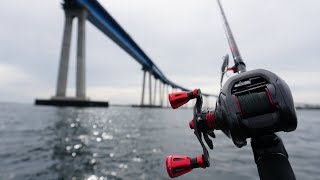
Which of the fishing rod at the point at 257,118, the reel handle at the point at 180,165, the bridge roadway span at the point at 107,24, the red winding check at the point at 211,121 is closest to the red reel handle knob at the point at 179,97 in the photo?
the fishing rod at the point at 257,118

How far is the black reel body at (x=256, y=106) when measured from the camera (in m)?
2.10

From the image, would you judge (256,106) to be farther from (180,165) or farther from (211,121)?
(180,165)

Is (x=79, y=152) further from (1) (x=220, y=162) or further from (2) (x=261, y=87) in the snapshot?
(2) (x=261, y=87)

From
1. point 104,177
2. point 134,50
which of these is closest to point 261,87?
point 104,177

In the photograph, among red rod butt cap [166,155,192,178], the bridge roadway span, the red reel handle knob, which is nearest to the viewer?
red rod butt cap [166,155,192,178]

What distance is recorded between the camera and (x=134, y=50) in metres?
79.2

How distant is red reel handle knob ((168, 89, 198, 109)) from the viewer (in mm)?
2431

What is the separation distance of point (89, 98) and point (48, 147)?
173 feet

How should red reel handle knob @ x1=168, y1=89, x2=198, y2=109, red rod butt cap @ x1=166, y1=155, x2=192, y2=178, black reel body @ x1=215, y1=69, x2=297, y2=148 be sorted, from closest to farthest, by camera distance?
1. black reel body @ x1=215, y1=69, x2=297, y2=148
2. red rod butt cap @ x1=166, y1=155, x2=192, y2=178
3. red reel handle knob @ x1=168, y1=89, x2=198, y2=109

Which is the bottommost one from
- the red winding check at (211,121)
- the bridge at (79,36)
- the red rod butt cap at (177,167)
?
the red rod butt cap at (177,167)

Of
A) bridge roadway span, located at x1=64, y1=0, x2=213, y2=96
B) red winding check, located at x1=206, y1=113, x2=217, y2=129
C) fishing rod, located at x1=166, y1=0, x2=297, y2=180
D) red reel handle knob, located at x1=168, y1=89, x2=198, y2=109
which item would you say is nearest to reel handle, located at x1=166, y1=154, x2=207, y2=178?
fishing rod, located at x1=166, y1=0, x2=297, y2=180

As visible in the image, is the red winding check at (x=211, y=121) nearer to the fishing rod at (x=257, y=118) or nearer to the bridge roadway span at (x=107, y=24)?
the fishing rod at (x=257, y=118)

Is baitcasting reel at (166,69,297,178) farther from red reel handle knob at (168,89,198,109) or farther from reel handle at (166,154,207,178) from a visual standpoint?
red reel handle knob at (168,89,198,109)

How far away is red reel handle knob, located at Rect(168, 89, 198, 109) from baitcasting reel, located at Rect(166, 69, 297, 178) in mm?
232
